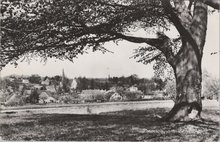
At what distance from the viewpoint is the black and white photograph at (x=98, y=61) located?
1024 cm

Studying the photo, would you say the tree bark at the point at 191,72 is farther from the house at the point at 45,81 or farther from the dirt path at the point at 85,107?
the house at the point at 45,81

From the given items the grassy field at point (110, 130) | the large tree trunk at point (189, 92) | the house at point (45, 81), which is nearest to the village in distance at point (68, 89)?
the house at point (45, 81)

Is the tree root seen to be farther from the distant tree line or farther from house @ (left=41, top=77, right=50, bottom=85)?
house @ (left=41, top=77, right=50, bottom=85)

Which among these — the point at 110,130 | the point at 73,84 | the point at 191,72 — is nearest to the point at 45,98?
the point at 73,84

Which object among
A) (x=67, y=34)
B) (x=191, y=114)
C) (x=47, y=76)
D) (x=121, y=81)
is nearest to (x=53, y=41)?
(x=67, y=34)

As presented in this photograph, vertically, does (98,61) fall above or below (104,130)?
above

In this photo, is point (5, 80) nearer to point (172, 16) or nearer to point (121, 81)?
point (121, 81)

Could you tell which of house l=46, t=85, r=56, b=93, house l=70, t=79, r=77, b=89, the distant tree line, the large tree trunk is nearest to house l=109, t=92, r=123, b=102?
the distant tree line

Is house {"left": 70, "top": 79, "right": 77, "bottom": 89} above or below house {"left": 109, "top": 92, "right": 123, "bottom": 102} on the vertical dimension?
above

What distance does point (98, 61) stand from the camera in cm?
1059

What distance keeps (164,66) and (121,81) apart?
501 cm

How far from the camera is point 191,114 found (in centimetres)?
1090

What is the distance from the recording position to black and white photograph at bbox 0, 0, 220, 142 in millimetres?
10242

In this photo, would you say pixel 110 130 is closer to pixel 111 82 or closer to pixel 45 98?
pixel 111 82
